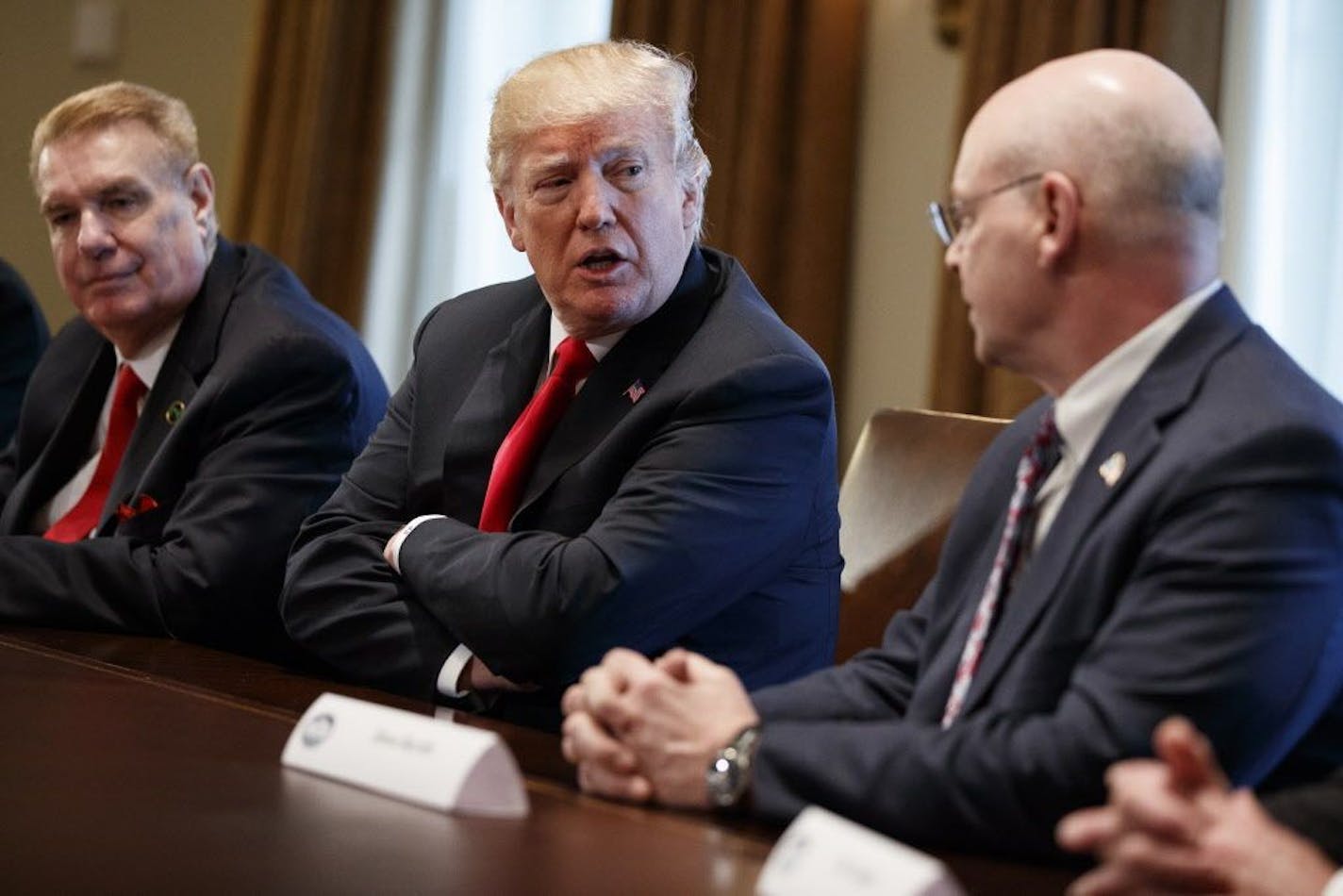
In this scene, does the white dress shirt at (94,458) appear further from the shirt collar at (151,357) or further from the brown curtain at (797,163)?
the brown curtain at (797,163)

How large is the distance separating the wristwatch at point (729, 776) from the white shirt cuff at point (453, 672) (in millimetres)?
917

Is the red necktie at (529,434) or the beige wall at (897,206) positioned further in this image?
the beige wall at (897,206)

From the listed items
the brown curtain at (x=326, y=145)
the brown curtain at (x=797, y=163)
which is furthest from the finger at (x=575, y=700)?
the brown curtain at (x=326, y=145)

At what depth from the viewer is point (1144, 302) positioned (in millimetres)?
1996

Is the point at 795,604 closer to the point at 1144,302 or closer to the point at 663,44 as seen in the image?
the point at 1144,302

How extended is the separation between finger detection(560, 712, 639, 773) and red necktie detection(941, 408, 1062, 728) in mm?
359

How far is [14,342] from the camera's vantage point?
195 inches

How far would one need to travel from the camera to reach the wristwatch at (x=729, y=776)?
1935mm

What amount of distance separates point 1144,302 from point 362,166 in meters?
4.64

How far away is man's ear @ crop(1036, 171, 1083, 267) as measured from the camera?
1974 millimetres

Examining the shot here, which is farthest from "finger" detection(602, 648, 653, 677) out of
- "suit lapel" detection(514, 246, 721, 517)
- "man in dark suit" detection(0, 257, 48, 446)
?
"man in dark suit" detection(0, 257, 48, 446)

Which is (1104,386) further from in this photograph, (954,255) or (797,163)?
(797,163)

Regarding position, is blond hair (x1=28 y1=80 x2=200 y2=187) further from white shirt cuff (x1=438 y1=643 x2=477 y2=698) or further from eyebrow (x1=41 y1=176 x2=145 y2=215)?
white shirt cuff (x1=438 y1=643 x2=477 y2=698)

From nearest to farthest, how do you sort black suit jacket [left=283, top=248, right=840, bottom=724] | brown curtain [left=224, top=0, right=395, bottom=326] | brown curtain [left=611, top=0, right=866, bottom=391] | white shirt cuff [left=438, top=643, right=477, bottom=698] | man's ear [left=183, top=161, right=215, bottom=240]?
black suit jacket [left=283, top=248, right=840, bottom=724]
white shirt cuff [left=438, top=643, right=477, bottom=698]
man's ear [left=183, top=161, right=215, bottom=240]
brown curtain [left=611, top=0, right=866, bottom=391]
brown curtain [left=224, top=0, right=395, bottom=326]
